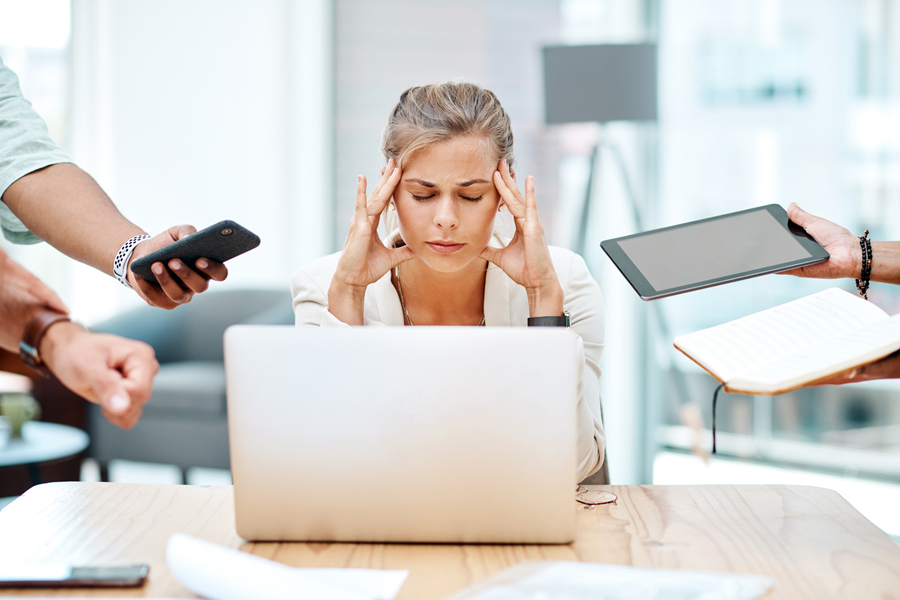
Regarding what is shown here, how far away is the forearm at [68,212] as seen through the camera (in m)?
1.26

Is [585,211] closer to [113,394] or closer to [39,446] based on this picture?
[39,446]

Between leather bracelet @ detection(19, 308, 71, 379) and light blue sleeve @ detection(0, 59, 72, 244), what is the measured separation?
0.63 metres

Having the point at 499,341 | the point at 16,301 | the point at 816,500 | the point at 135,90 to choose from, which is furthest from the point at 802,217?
the point at 135,90

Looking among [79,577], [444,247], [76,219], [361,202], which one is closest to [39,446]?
[76,219]

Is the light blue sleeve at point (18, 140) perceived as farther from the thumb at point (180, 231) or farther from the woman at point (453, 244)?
the woman at point (453, 244)

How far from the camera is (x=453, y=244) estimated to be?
1.51 metres

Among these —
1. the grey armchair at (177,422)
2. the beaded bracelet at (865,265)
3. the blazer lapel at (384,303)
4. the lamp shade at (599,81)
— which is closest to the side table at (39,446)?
the grey armchair at (177,422)

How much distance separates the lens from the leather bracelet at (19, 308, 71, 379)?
74 cm

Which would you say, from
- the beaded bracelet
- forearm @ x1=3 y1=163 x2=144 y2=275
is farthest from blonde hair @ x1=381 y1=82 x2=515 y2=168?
the beaded bracelet

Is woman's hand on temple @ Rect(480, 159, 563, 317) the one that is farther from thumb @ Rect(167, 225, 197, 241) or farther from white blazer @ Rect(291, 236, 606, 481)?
thumb @ Rect(167, 225, 197, 241)

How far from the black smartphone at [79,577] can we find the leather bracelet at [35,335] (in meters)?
0.20

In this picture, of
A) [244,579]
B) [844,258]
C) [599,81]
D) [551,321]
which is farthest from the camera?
[599,81]

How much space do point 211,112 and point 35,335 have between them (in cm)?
315

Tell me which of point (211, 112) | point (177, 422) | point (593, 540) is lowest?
point (177, 422)
